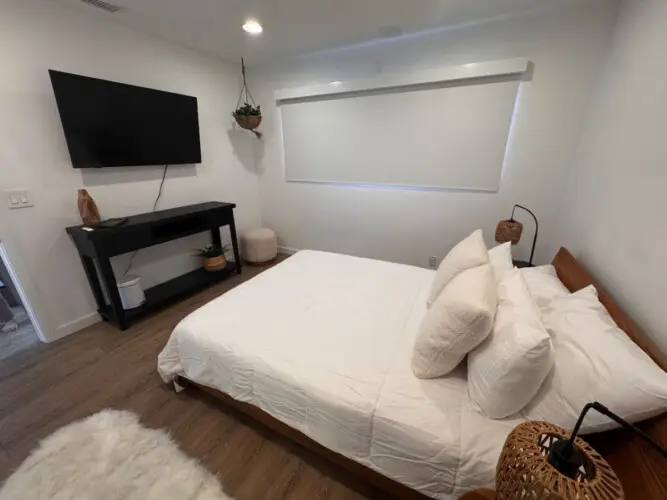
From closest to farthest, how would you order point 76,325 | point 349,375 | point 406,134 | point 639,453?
point 639,453
point 349,375
point 76,325
point 406,134

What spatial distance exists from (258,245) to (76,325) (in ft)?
6.18

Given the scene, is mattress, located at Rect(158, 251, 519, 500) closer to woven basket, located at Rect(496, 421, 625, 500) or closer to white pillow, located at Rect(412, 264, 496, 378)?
white pillow, located at Rect(412, 264, 496, 378)

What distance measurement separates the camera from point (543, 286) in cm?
147

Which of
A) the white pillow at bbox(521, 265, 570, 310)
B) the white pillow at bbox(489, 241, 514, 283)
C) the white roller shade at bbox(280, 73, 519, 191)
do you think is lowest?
the white pillow at bbox(521, 265, 570, 310)

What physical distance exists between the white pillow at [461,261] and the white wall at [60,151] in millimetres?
2818

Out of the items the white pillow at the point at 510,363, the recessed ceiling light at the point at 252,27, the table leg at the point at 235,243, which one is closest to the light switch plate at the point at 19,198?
the table leg at the point at 235,243

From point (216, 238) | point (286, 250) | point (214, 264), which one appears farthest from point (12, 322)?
point (286, 250)

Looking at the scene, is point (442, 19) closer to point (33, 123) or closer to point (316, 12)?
point (316, 12)

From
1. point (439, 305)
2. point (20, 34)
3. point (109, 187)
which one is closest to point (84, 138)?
point (109, 187)

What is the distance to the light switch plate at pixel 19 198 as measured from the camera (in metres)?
1.93

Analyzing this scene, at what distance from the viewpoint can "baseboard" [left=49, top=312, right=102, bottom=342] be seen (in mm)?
2271

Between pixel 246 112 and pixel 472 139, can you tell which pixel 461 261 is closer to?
pixel 472 139

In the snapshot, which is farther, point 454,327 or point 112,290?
point 112,290

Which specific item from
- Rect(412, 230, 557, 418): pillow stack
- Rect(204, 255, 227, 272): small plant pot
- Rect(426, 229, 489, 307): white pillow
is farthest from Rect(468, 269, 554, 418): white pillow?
Rect(204, 255, 227, 272): small plant pot
